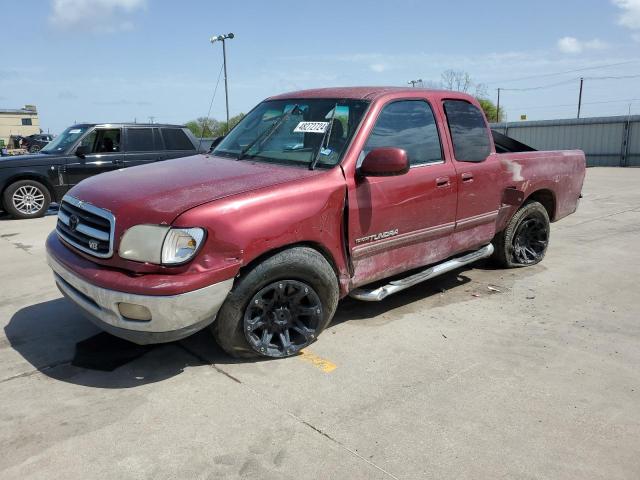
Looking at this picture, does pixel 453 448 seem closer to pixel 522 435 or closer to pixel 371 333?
pixel 522 435

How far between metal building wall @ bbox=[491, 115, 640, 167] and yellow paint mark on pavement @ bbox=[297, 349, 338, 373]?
993 inches

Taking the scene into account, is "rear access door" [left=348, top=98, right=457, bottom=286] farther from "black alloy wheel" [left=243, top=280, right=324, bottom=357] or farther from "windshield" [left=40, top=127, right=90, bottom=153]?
"windshield" [left=40, top=127, right=90, bottom=153]

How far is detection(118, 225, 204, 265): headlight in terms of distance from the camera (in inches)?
120

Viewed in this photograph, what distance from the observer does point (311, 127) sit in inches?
164

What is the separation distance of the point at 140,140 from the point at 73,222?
7.58 meters

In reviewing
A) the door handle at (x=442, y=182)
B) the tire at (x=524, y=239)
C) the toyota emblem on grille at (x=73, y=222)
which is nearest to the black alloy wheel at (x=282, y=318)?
the toyota emblem on grille at (x=73, y=222)

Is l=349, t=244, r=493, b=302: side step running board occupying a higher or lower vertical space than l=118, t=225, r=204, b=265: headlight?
lower

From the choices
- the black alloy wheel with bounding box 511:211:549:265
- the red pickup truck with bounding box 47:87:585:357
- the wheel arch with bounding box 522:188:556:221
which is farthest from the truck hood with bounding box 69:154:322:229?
the wheel arch with bounding box 522:188:556:221

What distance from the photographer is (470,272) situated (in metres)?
5.89

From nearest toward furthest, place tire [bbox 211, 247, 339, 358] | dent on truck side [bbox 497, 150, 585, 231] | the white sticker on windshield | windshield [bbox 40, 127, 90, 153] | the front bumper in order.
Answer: the front bumper
tire [bbox 211, 247, 339, 358]
the white sticker on windshield
dent on truck side [bbox 497, 150, 585, 231]
windshield [bbox 40, 127, 90, 153]

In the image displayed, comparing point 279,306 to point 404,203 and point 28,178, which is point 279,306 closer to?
point 404,203

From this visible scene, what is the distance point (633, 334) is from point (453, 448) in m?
2.33

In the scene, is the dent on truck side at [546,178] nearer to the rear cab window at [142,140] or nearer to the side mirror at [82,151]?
the rear cab window at [142,140]

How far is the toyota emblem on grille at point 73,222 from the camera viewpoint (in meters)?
3.57
